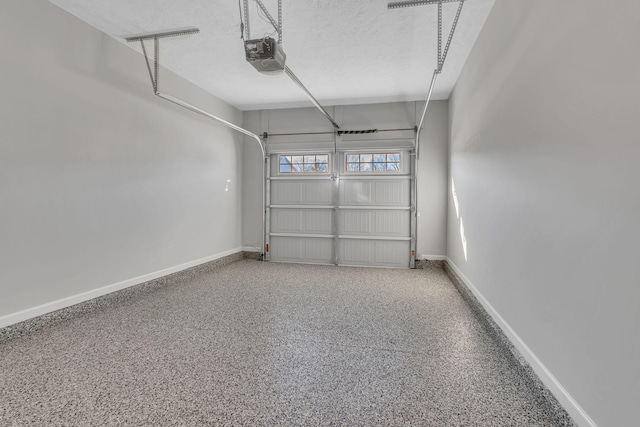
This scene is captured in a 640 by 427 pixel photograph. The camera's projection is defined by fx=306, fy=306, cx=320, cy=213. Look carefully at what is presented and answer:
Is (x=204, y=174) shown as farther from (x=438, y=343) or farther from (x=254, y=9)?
(x=438, y=343)

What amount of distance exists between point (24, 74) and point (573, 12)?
3859 millimetres

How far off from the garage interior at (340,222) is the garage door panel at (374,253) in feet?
0.12

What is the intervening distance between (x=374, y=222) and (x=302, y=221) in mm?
1370

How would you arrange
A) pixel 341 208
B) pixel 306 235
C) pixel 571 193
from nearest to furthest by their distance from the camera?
pixel 571 193
pixel 341 208
pixel 306 235

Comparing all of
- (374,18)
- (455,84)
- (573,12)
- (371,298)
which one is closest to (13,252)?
(371,298)

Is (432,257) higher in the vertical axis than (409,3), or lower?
lower

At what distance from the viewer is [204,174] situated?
195 inches

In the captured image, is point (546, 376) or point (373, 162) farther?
point (373, 162)

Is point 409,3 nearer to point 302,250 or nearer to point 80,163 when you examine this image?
point 80,163

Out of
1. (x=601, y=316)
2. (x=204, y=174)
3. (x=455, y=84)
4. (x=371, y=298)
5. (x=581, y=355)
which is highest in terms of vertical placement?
(x=455, y=84)

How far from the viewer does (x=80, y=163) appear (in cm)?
298

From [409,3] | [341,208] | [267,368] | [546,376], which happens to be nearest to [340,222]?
[341,208]

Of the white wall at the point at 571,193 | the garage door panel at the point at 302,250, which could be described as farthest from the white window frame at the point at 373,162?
the white wall at the point at 571,193

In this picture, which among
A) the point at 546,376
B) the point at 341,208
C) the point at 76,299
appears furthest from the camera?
the point at 341,208
